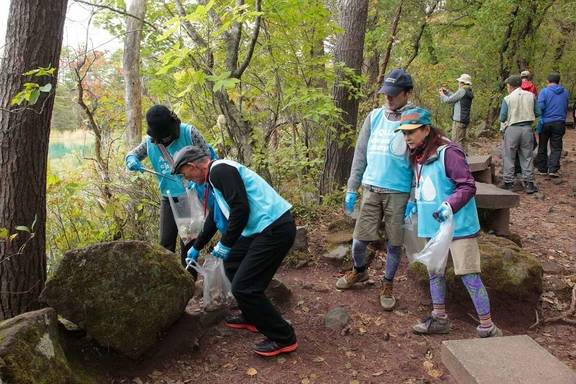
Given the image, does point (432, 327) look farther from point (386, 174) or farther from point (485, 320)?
point (386, 174)

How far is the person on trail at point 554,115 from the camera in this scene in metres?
8.42

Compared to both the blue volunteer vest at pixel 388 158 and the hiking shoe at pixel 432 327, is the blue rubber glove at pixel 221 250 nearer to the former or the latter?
the blue volunteer vest at pixel 388 158

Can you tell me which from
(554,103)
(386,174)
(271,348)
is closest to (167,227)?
(271,348)

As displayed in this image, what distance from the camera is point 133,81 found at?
9.52 m

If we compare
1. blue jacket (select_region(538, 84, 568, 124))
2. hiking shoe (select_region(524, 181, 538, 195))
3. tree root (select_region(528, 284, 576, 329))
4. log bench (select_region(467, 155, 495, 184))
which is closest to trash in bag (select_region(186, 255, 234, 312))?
tree root (select_region(528, 284, 576, 329))

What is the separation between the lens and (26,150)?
302 cm

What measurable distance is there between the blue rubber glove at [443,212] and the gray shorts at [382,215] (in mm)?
573

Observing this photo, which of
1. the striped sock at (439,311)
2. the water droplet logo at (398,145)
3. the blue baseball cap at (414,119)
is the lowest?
the striped sock at (439,311)

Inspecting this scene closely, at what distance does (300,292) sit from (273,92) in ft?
10.1

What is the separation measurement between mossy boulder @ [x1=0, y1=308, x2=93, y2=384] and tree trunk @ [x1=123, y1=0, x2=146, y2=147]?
7.00m

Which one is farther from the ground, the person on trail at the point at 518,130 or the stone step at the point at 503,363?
the person on trail at the point at 518,130

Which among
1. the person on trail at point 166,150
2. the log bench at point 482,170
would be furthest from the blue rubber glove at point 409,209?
the log bench at point 482,170

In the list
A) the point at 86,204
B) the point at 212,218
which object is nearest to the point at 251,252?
the point at 212,218

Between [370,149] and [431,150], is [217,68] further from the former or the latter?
[431,150]
